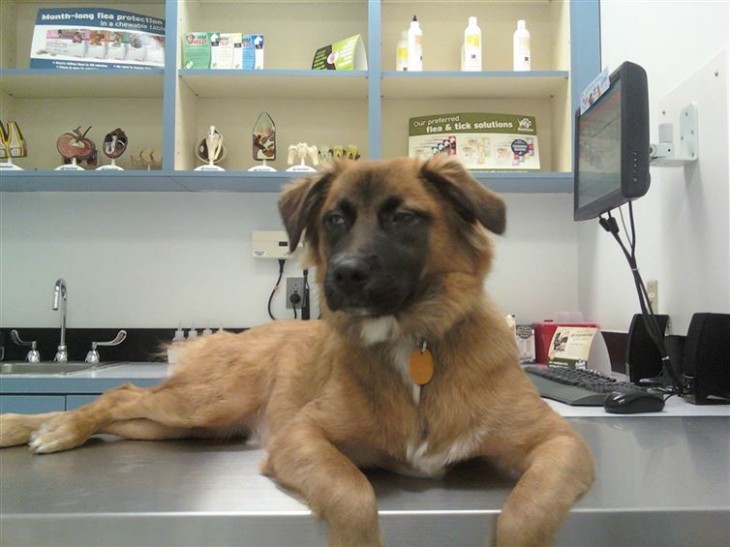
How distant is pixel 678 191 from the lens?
1.87 metres

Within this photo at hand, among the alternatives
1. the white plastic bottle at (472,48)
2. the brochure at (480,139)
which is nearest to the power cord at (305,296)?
the brochure at (480,139)

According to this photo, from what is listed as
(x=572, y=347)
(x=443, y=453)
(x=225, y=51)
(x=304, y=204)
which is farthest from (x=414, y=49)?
(x=443, y=453)

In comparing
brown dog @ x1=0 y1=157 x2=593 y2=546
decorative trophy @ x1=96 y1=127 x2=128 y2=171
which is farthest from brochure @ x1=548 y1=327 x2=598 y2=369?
decorative trophy @ x1=96 y1=127 x2=128 y2=171

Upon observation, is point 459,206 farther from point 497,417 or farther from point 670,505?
point 670,505

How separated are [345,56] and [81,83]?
4.13ft

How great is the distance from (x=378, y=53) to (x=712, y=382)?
183 cm

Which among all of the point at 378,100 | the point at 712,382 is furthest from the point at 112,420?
the point at 378,100

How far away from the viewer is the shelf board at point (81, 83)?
8.54ft

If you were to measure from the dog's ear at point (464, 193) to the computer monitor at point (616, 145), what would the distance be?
1.83 ft

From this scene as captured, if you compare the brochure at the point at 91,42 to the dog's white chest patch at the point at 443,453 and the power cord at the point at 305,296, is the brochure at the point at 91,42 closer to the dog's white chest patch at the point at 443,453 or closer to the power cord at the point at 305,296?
the power cord at the point at 305,296

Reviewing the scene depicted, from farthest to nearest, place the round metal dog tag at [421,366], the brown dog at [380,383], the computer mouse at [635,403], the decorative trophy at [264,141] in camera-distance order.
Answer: the decorative trophy at [264,141] < the computer mouse at [635,403] < the round metal dog tag at [421,366] < the brown dog at [380,383]

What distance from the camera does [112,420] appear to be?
1370mm

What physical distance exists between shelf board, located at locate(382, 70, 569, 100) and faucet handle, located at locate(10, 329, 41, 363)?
6.95 ft

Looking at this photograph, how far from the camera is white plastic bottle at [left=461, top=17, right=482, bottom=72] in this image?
8.80 feet
